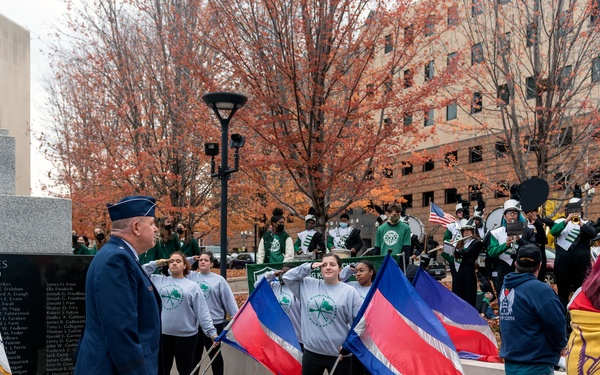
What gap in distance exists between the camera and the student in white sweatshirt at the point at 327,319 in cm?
715

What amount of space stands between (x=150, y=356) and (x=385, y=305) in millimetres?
3270

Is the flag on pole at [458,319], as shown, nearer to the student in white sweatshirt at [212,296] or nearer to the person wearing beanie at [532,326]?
the student in white sweatshirt at [212,296]

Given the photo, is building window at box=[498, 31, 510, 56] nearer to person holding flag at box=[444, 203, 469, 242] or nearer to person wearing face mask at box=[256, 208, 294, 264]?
person holding flag at box=[444, 203, 469, 242]

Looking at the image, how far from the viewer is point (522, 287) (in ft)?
18.7

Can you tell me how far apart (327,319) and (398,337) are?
80cm

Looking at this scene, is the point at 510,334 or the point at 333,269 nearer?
the point at 510,334

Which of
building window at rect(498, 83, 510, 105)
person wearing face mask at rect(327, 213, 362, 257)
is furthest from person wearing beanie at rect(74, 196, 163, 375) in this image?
building window at rect(498, 83, 510, 105)

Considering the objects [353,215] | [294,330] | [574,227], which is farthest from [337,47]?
[353,215]

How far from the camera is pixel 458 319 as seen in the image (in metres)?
8.98

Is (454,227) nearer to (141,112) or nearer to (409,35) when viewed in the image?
(409,35)

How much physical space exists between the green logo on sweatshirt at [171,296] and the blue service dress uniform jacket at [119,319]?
4122mm

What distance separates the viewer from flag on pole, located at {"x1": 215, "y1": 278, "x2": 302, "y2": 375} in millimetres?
8055

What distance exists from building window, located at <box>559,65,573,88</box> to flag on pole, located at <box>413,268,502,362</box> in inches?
314

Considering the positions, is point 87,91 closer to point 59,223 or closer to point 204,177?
point 204,177
